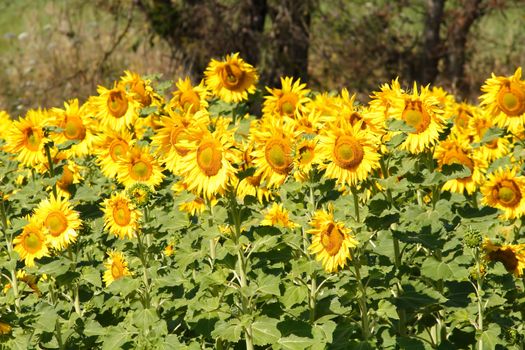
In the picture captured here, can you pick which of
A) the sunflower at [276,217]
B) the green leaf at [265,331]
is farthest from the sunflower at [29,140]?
the green leaf at [265,331]

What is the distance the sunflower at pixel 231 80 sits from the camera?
6.00 meters

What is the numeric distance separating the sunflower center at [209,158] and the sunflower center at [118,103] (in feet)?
6.09

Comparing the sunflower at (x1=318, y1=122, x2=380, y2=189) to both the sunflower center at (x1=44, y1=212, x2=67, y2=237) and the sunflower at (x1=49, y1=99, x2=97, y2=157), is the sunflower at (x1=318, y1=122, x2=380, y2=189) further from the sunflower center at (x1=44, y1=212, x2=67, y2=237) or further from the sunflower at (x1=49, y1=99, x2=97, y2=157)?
the sunflower at (x1=49, y1=99, x2=97, y2=157)

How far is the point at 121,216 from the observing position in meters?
4.61

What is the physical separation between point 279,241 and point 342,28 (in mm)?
10844

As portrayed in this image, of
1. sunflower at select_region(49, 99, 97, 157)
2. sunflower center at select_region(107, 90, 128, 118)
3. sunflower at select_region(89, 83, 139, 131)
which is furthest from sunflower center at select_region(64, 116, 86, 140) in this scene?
sunflower center at select_region(107, 90, 128, 118)

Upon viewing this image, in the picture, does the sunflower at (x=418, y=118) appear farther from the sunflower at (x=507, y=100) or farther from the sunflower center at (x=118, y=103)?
the sunflower center at (x=118, y=103)

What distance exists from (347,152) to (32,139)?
2.13 meters

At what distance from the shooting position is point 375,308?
13.5 feet

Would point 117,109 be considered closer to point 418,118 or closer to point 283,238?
point 283,238

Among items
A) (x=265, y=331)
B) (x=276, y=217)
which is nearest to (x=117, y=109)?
(x=276, y=217)

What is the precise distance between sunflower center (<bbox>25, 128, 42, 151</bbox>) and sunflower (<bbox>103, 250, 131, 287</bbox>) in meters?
0.77

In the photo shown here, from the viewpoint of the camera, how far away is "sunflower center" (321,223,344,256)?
12.4 ft

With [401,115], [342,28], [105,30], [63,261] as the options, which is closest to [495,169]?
[401,115]
